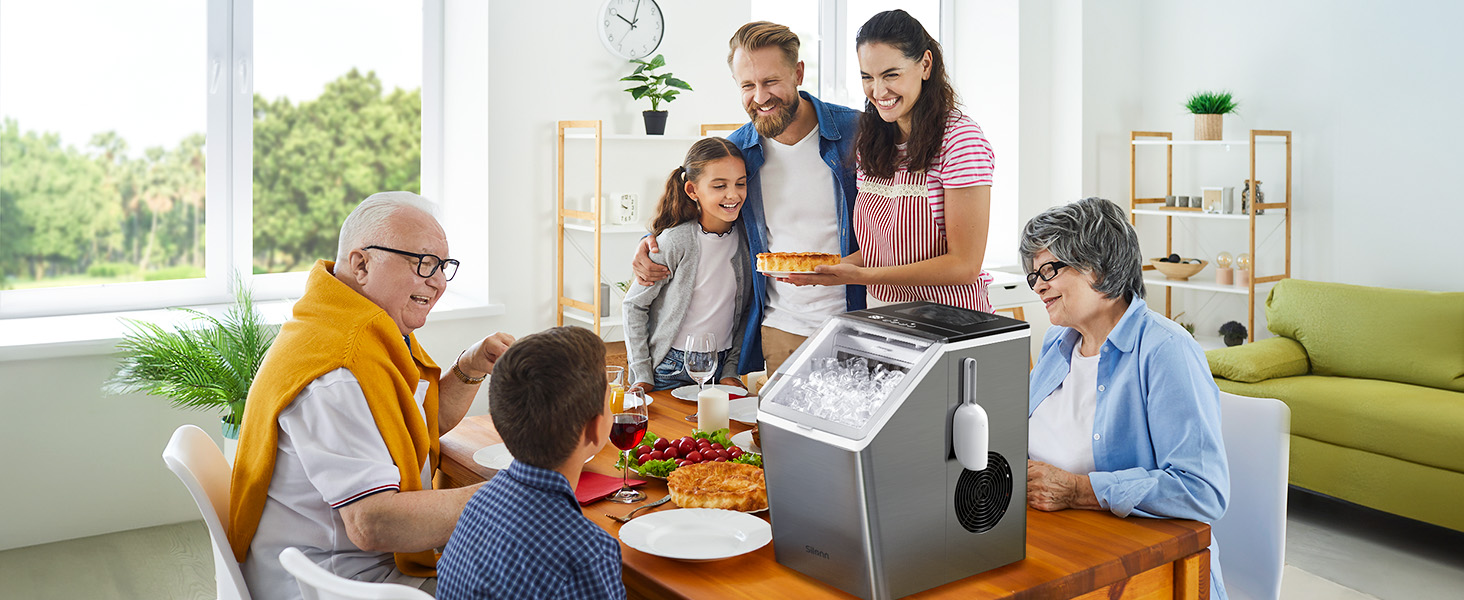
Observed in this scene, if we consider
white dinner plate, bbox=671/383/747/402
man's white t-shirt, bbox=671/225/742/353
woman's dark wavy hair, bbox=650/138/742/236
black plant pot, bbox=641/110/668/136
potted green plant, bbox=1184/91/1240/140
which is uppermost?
potted green plant, bbox=1184/91/1240/140

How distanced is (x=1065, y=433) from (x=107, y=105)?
3.55 metres

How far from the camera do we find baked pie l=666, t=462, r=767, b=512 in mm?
1603

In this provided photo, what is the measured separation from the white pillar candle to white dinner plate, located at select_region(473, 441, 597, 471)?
26 centimetres

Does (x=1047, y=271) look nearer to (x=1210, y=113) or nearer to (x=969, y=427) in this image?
(x=969, y=427)

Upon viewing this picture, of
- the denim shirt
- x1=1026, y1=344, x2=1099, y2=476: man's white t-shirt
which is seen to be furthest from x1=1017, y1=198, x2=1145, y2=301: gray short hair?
the denim shirt

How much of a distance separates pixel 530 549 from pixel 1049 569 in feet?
2.18

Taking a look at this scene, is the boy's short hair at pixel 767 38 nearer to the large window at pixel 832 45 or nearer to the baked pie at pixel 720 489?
the baked pie at pixel 720 489

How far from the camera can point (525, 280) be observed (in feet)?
14.3

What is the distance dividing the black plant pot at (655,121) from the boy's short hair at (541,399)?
307 centimetres

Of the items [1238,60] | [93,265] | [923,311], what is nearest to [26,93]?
[93,265]

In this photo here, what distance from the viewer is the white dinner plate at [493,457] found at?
183cm

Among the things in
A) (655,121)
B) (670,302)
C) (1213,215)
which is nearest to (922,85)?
(670,302)

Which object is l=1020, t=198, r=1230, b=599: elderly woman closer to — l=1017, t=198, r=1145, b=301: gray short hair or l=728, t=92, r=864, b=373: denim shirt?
l=1017, t=198, r=1145, b=301: gray short hair

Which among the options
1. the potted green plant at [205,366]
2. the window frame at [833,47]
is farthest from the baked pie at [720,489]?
the window frame at [833,47]
